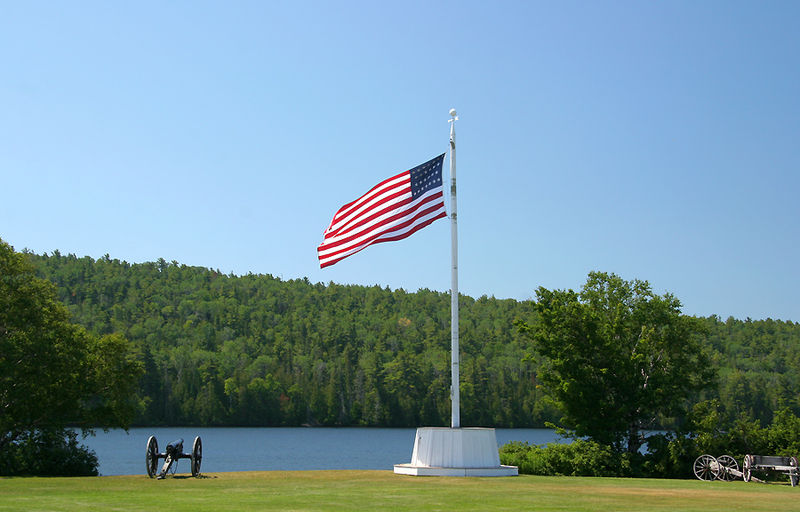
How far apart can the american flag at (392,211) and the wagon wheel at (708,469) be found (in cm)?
1337

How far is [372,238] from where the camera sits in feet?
83.8

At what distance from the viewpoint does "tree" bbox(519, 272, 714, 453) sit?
36781 mm

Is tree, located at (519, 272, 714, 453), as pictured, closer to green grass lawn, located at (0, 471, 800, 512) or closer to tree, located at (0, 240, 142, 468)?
green grass lawn, located at (0, 471, 800, 512)

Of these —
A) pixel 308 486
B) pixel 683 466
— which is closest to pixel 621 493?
pixel 308 486

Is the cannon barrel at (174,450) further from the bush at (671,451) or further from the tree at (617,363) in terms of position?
the tree at (617,363)

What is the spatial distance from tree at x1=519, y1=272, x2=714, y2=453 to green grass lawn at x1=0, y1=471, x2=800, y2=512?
11.2 metres

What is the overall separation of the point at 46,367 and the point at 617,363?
2341 centimetres

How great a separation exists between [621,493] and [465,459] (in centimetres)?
549

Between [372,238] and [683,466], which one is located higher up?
[372,238]

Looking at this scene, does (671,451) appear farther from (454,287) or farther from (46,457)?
(46,457)

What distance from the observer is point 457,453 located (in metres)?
24.8

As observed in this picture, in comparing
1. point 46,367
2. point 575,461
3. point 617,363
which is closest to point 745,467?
point 575,461

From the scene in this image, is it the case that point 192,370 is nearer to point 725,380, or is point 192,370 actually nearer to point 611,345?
point 725,380

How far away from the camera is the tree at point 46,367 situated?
33969 millimetres
